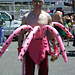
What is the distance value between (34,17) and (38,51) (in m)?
0.55

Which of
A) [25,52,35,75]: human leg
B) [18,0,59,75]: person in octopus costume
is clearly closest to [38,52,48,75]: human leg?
[18,0,59,75]: person in octopus costume

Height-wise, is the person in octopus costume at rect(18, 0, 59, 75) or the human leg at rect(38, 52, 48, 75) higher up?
the person in octopus costume at rect(18, 0, 59, 75)

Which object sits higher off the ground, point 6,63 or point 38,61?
point 38,61

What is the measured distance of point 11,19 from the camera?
1617 cm

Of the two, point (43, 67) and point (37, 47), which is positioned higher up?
point (37, 47)

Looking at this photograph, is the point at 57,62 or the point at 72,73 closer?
the point at 72,73

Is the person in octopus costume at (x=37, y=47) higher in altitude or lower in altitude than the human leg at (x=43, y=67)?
higher

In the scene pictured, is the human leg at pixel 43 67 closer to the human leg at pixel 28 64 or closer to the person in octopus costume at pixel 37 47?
the person in octopus costume at pixel 37 47

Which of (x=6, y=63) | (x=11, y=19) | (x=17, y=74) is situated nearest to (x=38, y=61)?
(x=17, y=74)

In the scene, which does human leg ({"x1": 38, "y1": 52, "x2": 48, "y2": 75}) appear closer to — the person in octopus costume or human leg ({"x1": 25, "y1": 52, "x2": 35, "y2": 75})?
the person in octopus costume

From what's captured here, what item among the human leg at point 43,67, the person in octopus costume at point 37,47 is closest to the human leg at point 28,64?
the person in octopus costume at point 37,47

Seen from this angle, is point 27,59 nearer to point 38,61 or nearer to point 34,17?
point 38,61

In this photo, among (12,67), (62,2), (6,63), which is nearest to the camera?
(12,67)

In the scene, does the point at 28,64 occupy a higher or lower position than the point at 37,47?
lower
